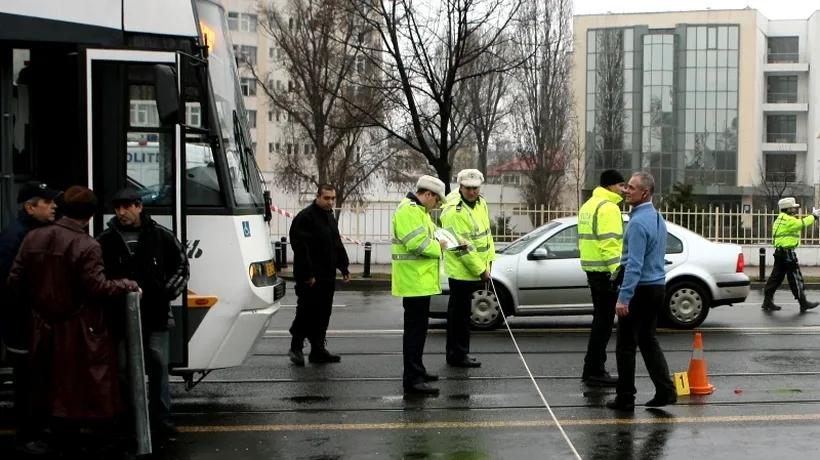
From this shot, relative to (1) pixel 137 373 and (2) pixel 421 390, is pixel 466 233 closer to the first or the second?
(2) pixel 421 390

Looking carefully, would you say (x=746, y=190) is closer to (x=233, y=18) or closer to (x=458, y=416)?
(x=233, y=18)

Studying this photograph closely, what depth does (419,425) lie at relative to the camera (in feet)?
24.3

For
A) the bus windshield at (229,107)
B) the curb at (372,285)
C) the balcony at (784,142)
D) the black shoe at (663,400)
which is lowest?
the curb at (372,285)

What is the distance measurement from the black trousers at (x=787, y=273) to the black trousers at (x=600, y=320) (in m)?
7.08

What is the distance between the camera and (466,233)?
9.80 m

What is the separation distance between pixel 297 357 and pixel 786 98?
215ft

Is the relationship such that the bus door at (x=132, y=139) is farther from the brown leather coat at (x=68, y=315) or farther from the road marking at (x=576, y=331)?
the road marking at (x=576, y=331)

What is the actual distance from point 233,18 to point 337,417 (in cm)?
6893

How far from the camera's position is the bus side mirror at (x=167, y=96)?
6.64 meters

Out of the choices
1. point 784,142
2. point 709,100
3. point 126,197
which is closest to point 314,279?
point 126,197

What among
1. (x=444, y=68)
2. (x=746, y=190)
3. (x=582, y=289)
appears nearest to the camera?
(x=582, y=289)

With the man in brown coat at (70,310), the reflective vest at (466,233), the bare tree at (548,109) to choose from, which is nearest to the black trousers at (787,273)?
the reflective vest at (466,233)

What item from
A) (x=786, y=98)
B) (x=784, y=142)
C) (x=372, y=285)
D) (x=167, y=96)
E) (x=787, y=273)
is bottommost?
(x=372, y=285)

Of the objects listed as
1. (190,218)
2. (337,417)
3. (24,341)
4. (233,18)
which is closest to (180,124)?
(190,218)
